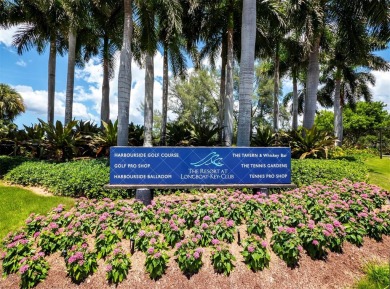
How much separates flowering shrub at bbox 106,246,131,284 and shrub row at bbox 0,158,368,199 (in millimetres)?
3325

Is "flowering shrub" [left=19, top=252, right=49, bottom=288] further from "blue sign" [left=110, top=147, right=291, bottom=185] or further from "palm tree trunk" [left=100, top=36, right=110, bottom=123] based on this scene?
"palm tree trunk" [left=100, top=36, right=110, bottom=123]

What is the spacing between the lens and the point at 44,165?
348 inches

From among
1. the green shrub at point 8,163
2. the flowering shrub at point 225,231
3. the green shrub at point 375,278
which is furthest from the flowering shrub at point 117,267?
the green shrub at point 8,163

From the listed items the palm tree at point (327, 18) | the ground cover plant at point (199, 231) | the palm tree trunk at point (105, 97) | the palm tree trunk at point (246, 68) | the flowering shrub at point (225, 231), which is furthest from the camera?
the palm tree trunk at point (105, 97)

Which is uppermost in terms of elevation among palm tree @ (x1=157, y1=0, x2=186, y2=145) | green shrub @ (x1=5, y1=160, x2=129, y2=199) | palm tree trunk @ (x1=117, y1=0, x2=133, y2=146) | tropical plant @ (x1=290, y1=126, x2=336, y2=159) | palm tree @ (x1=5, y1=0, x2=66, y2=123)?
palm tree @ (x1=5, y1=0, x2=66, y2=123)

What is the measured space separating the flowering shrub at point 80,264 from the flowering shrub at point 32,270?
0.30 meters

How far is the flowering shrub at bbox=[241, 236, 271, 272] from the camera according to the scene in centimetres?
337

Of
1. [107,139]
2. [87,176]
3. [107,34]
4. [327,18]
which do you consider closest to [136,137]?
[107,139]

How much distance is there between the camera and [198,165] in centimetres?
548

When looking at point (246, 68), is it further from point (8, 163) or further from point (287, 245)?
point (8, 163)

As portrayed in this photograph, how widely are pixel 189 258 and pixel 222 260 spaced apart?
1.42 ft

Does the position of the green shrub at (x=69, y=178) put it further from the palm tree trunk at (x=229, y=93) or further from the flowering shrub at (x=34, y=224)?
the palm tree trunk at (x=229, y=93)

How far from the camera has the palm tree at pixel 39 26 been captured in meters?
13.8

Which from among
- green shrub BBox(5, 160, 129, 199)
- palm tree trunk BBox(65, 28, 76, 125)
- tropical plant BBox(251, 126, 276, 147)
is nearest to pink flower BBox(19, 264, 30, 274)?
green shrub BBox(5, 160, 129, 199)
